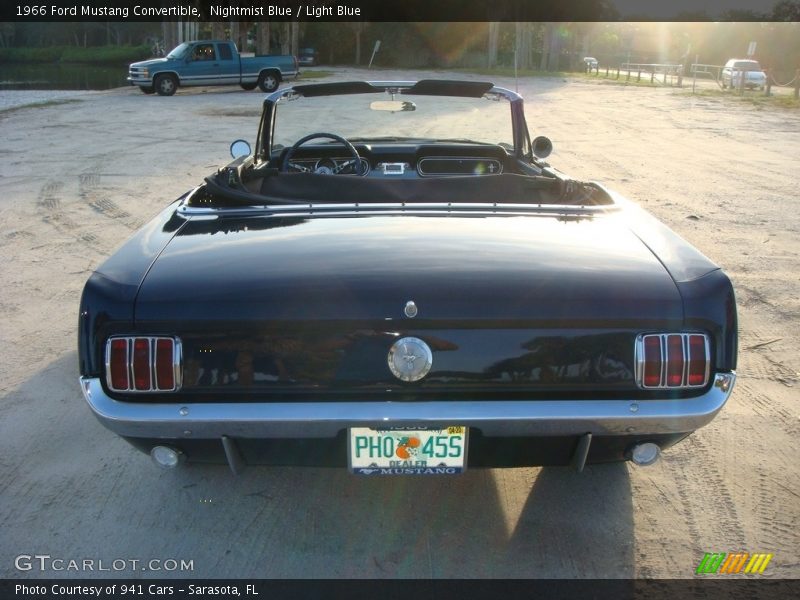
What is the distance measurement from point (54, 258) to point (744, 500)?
5.00 metres

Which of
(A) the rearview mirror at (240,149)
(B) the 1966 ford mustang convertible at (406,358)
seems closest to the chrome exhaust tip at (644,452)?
(B) the 1966 ford mustang convertible at (406,358)

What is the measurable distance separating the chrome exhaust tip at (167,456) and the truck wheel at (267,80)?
23460mm

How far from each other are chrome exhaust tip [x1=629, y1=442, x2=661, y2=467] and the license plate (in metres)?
0.53

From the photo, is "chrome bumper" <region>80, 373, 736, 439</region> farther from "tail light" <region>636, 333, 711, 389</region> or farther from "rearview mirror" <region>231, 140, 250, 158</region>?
"rearview mirror" <region>231, 140, 250, 158</region>

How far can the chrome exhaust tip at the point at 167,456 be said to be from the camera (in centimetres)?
228

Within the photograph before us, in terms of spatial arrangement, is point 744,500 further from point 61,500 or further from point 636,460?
point 61,500

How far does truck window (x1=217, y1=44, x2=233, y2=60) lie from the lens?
23.4 meters

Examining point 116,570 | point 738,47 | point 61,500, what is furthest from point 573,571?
point 738,47

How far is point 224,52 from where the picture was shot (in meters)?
23.4

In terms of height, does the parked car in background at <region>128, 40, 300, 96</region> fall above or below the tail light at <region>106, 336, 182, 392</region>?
above

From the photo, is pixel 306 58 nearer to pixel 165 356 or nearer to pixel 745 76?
pixel 745 76

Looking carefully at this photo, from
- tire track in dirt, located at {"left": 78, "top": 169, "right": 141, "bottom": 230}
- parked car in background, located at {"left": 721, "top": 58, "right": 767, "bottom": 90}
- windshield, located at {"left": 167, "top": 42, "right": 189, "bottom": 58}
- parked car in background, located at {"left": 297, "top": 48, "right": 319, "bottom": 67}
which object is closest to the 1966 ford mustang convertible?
tire track in dirt, located at {"left": 78, "top": 169, "right": 141, "bottom": 230}

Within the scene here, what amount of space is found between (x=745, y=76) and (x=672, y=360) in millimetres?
29409

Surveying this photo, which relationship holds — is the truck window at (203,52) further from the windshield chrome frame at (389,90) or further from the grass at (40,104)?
the windshield chrome frame at (389,90)
